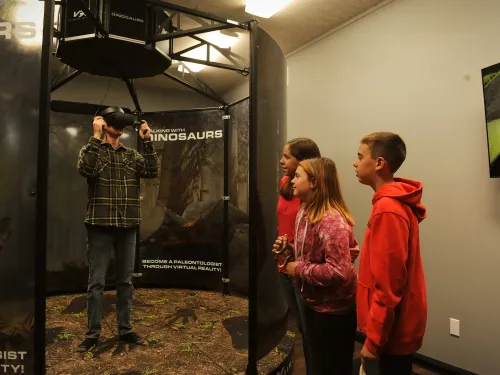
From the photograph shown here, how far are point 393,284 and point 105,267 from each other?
2037 mm

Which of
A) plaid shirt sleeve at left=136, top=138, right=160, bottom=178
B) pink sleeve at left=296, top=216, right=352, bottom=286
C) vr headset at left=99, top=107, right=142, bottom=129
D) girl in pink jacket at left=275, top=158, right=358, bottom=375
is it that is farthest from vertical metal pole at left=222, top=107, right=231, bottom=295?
pink sleeve at left=296, top=216, right=352, bottom=286

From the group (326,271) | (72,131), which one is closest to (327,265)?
(326,271)

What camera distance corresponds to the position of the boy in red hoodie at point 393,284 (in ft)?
4.09

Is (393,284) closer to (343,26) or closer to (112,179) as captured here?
(112,179)

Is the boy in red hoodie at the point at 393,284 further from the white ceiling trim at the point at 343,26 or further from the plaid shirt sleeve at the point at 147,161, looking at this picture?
the white ceiling trim at the point at 343,26

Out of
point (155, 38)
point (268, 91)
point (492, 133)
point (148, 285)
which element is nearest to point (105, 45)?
point (155, 38)

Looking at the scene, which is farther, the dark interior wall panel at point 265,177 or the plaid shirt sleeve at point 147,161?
the plaid shirt sleeve at point 147,161

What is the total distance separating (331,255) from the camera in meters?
1.45

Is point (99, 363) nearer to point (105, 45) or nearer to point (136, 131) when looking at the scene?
point (105, 45)

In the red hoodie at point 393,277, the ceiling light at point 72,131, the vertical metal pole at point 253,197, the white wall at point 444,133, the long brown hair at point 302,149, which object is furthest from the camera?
the ceiling light at point 72,131

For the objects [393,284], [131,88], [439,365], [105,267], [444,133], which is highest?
[131,88]

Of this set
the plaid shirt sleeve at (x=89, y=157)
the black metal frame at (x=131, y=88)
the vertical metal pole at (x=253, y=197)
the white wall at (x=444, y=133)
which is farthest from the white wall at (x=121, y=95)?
the vertical metal pole at (x=253, y=197)

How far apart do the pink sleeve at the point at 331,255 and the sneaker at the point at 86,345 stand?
189cm

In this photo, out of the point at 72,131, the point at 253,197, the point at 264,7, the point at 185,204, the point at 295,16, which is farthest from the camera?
the point at 185,204
